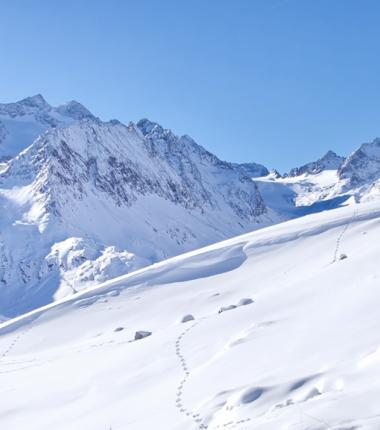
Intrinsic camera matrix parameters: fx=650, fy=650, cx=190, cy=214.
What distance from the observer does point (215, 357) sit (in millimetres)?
18953

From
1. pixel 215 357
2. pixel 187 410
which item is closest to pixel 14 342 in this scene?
pixel 215 357

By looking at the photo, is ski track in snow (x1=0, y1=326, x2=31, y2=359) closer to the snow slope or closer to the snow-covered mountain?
the snow slope

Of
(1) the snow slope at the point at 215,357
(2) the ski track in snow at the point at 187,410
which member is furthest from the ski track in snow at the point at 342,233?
(2) the ski track in snow at the point at 187,410

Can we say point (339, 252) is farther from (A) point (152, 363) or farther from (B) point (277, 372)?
(B) point (277, 372)

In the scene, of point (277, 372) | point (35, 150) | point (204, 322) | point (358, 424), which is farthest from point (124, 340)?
point (35, 150)

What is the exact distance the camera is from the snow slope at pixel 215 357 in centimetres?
1269

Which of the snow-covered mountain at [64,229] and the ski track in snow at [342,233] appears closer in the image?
the ski track in snow at [342,233]

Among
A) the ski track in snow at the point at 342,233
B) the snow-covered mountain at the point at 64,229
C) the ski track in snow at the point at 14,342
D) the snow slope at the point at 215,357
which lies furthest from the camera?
the snow-covered mountain at the point at 64,229

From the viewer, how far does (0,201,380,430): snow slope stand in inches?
500

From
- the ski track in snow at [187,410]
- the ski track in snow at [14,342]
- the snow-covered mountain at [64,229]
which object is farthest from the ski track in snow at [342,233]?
the snow-covered mountain at [64,229]

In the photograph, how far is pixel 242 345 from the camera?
63.1ft

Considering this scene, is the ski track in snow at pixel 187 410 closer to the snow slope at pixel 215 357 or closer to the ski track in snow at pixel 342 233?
the snow slope at pixel 215 357

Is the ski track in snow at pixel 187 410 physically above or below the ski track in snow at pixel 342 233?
above

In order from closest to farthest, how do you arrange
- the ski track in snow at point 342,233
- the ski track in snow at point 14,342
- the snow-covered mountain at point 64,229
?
the ski track in snow at point 14,342 → the ski track in snow at point 342,233 → the snow-covered mountain at point 64,229
